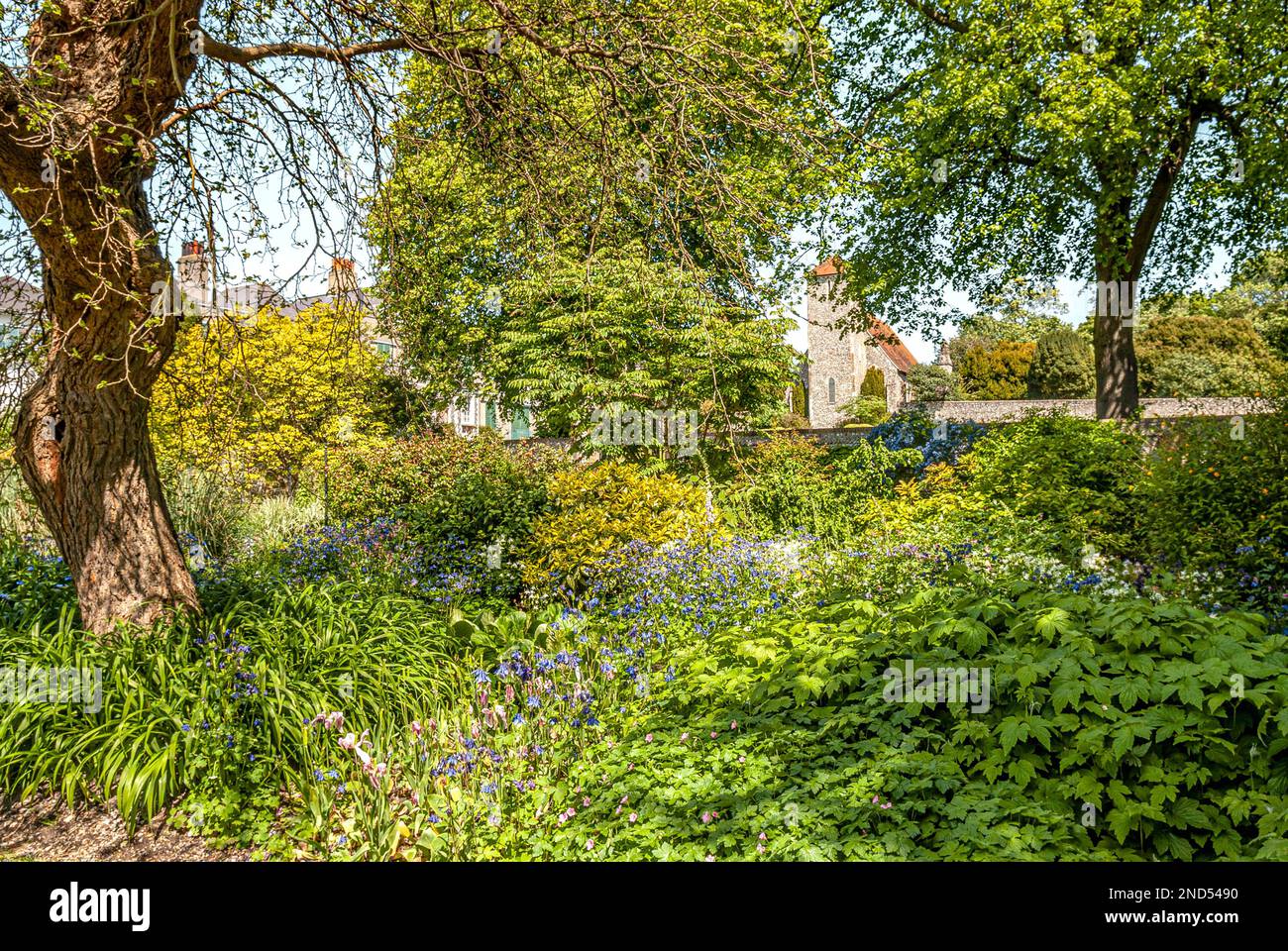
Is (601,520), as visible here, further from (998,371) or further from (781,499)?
(998,371)

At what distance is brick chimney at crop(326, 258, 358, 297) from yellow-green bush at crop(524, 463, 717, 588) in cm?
A: 305

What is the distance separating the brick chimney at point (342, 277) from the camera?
4.82 m

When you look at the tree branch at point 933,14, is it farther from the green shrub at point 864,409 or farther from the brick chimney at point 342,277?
the green shrub at point 864,409

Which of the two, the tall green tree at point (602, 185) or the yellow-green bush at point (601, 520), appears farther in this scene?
the yellow-green bush at point (601, 520)

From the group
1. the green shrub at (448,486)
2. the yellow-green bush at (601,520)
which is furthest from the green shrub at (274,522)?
the yellow-green bush at (601,520)

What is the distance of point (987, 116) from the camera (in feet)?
44.8

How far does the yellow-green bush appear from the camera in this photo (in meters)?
7.18

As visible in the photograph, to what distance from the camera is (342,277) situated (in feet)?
16.4

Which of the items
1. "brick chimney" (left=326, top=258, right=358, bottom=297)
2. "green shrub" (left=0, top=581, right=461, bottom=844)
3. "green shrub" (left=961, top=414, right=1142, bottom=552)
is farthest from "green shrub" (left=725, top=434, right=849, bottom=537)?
"brick chimney" (left=326, top=258, right=358, bottom=297)

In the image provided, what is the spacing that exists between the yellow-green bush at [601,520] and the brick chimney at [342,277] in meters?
3.05

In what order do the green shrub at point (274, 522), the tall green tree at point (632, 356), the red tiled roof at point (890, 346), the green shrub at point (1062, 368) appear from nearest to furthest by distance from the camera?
1. the green shrub at point (274, 522)
2. the tall green tree at point (632, 356)
3. the red tiled roof at point (890, 346)
4. the green shrub at point (1062, 368)

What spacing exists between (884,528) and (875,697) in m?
4.76

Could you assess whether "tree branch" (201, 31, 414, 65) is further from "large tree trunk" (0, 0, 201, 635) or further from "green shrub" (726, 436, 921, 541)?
"green shrub" (726, 436, 921, 541)
